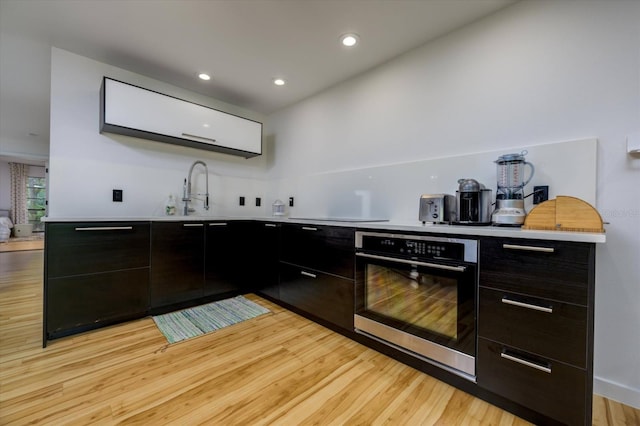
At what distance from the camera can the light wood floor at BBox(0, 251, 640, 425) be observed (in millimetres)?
1210

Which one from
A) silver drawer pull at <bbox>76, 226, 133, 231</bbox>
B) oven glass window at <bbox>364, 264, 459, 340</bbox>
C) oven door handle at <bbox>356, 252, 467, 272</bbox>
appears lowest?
oven glass window at <bbox>364, 264, 459, 340</bbox>

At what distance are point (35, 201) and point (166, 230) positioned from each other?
9595 millimetres

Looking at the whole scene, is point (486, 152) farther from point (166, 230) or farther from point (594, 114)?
point (166, 230)

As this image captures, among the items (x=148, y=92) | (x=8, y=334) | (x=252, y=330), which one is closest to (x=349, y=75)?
(x=148, y=92)

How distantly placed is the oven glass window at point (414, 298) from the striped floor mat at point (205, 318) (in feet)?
3.90

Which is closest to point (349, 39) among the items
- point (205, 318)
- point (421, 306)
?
point (421, 306)

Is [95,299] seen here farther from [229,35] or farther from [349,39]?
[349,39]

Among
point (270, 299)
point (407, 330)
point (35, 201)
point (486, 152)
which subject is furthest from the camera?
point (35, 201)

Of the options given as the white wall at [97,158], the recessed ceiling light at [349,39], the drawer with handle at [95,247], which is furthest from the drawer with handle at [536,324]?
the white wall at [97,158]

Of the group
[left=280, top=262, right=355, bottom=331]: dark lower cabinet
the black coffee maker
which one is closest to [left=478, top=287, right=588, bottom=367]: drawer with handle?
the black coffee maker

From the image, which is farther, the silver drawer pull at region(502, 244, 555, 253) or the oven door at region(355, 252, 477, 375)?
the oven door at region(355, 252, 477, 375)

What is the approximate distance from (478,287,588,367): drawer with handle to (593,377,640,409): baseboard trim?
2.03 ft

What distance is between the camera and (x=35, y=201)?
816 cm

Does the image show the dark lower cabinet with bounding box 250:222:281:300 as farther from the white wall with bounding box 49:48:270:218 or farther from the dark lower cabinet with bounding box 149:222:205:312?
the white wall with bounding box 49:48:270:218
